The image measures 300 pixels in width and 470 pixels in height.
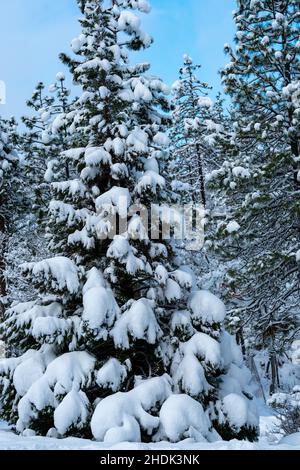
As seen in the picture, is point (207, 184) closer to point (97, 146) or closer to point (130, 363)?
point (97, 146)

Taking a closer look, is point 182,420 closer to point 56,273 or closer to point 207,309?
point 207,309

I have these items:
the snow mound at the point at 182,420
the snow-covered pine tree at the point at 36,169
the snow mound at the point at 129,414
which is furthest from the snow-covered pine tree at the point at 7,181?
the snow mound at the point at 182,420

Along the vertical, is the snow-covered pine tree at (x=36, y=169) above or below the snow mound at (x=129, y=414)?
above

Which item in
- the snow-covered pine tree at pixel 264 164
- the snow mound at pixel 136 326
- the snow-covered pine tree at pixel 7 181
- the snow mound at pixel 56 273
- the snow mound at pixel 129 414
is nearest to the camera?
the snow mound at pixel 129 414

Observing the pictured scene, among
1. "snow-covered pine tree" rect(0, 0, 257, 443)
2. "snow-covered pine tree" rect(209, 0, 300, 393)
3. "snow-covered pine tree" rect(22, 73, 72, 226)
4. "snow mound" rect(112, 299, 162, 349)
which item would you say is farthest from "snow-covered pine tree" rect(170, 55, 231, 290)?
"snow mound" rect(112, 299, 162, 349)

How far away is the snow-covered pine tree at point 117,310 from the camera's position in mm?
7066

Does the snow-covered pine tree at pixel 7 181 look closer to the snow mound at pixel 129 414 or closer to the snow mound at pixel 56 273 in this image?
the snow mound at pixel 56 273

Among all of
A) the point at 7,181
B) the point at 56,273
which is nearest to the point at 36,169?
the point at 7,181

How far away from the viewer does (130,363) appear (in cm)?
763

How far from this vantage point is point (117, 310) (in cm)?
767

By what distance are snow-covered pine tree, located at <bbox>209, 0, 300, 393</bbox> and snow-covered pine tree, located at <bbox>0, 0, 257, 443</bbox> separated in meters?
3.38

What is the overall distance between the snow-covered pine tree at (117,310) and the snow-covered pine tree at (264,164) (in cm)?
338

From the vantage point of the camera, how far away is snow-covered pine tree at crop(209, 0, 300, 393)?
1180cm
